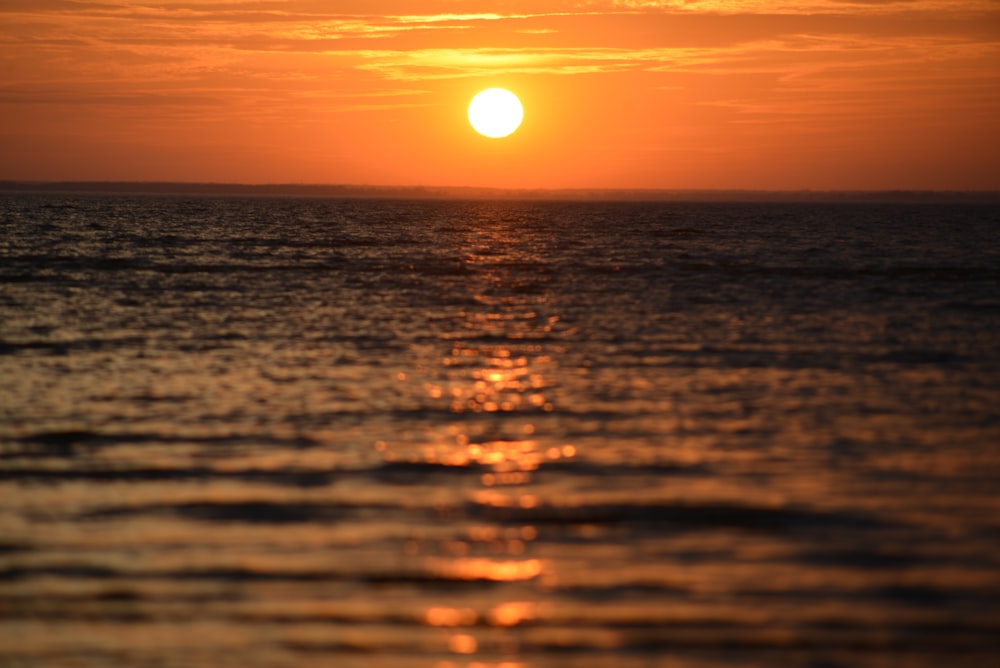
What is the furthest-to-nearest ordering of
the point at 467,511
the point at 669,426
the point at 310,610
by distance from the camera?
1. the point at 669,426
2. the point at 467,511
3. the point at 310,610

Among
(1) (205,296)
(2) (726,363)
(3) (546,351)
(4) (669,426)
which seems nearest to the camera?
(4) (669,426)

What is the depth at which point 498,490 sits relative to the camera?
45.0 ft

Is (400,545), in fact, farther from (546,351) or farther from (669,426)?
(546,351)

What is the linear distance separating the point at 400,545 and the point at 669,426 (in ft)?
21.6

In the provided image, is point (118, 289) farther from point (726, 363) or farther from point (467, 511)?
point (467, 511)

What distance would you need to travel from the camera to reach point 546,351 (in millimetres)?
25516

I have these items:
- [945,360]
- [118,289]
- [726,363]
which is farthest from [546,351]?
[118,289]

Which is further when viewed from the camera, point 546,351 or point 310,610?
point 546,351

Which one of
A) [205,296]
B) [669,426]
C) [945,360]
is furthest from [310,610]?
[205,296]

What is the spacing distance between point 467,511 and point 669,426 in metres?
5.15

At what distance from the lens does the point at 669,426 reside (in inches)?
674

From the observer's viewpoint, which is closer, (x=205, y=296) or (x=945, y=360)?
(x=945, y=360)

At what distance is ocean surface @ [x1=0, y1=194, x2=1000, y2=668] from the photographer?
952cm

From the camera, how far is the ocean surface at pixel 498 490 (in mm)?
9516
